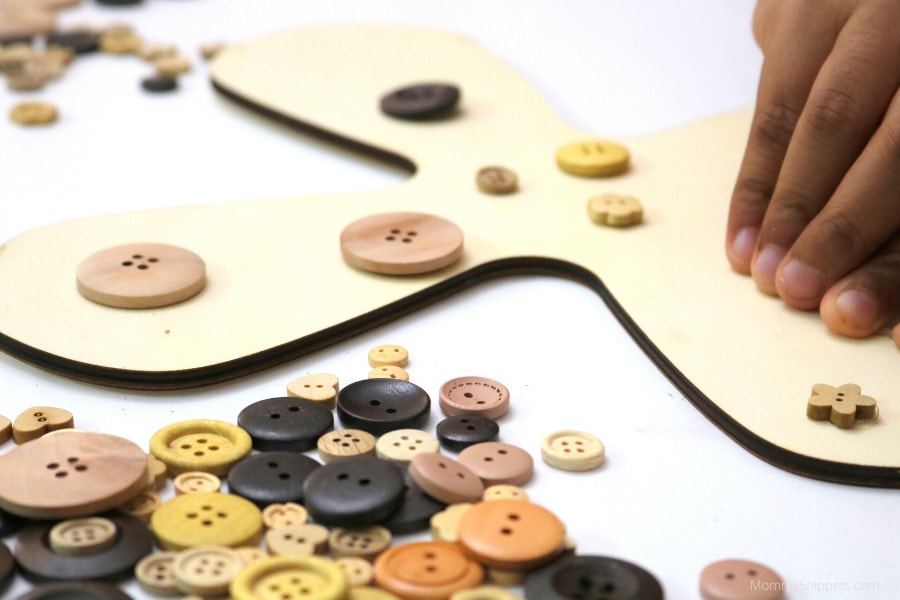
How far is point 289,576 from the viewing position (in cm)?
81

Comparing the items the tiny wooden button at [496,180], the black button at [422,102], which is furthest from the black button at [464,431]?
the black button at [422,102]

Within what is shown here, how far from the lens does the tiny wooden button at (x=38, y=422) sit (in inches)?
39.1

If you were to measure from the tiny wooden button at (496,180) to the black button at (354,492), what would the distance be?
0.60 meters

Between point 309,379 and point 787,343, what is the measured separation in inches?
18.8

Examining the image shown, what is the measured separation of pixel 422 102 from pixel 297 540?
96cm

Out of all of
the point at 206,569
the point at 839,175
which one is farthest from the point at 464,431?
the point at 839,175

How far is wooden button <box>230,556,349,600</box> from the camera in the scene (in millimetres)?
781

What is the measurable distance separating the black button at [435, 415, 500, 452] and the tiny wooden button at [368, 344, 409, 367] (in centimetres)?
12

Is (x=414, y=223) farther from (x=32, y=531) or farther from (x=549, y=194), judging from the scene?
(x=32, y=531)

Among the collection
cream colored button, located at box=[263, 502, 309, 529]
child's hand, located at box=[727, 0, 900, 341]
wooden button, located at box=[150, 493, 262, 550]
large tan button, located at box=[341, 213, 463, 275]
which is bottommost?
cream colored button, located at box=[263, 502, 309, 529]

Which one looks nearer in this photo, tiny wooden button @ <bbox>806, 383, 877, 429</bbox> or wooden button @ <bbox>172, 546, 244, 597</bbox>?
wooden button @ <bbox>172, 546, 244, 597</bbox>

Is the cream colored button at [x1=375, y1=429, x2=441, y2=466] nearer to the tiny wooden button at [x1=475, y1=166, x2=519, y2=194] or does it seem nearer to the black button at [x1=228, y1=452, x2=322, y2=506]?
the black button at [x1=228, y1=452, x2=322, y2=506]

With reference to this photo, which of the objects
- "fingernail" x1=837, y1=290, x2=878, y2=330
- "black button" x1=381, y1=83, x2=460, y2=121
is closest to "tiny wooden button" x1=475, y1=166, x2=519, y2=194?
"black button" x1=381, y1=83, x2=460, y2=121

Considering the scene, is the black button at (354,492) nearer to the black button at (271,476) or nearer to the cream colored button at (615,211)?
the black button at (271,476)
